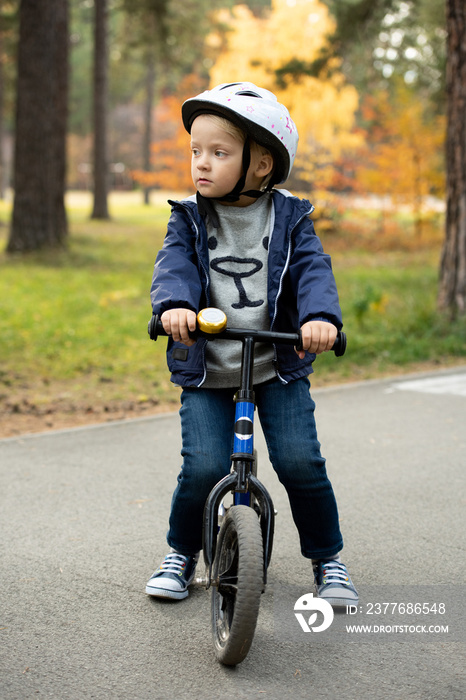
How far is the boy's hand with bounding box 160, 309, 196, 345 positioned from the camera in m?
2.70

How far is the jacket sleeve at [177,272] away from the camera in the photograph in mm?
2818

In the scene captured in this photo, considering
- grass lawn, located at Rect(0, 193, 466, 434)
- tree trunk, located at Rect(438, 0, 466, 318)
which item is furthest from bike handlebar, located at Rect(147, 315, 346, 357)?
tree trunk, located at Rect(438, 0, 466, 318)

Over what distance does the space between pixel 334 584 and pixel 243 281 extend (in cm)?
122

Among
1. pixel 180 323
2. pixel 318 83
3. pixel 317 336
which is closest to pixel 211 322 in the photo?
pixel 180 323

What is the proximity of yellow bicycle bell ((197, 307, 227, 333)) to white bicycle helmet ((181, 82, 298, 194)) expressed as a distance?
68cm

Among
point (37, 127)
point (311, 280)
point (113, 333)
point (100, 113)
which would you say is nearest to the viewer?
point (311, 280)

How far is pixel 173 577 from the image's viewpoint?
3240mm

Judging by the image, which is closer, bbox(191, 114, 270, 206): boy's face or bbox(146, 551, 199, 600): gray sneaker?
bbox(191, 114, 270, 206): boy's face

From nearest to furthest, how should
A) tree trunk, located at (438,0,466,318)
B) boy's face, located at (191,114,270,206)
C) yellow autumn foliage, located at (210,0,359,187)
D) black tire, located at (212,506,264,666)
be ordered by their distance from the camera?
black tire, located at (212,506,264,666) → boy's face, located at (191,114,270,206) → tree trunk, located at (438,0,466,318) → yellow autumn foliage, located at (210,0,359,187)

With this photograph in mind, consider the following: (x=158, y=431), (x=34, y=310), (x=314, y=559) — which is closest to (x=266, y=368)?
(x=314, y=559)

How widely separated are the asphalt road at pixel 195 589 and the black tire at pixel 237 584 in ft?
0.39

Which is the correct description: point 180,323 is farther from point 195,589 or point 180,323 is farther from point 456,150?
point 456,150

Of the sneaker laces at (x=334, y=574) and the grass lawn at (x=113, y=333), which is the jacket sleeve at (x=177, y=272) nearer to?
the sneaker laces at (x=334, y=574)

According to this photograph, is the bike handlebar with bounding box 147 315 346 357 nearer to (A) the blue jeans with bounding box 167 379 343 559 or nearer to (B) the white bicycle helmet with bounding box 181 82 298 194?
(A) the blue jeans with bounding box 167 379 343 559
